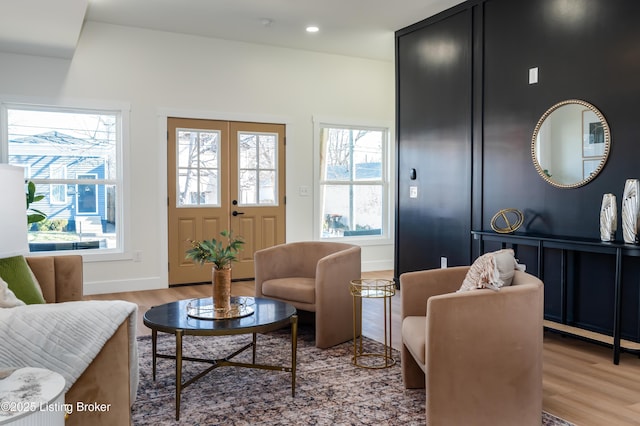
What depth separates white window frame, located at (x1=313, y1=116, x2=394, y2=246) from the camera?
686 centimetres

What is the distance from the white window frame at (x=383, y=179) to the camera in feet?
22.5

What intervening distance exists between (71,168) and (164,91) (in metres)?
1.30

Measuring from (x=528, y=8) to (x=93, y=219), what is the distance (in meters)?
4.70

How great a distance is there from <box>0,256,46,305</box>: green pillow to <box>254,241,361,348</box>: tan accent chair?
1697 mm

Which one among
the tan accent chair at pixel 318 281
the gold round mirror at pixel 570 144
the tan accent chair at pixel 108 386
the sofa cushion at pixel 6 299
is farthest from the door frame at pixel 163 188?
the tan accent chair at pixel 108 386

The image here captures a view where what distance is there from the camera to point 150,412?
2557 mm

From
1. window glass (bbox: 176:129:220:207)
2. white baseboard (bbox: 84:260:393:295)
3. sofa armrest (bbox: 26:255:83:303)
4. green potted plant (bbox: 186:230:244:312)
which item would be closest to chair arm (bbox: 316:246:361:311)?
green potted plant (bbox: 186:230:244:312)

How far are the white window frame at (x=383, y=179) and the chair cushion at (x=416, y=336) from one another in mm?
4194

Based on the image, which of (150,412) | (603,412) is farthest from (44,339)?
(603,412)

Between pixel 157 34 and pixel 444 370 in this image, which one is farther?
pixel 157 34

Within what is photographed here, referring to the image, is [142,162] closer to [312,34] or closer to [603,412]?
[312,34]

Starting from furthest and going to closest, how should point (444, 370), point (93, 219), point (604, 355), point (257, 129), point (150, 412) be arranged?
point (257, 129) → point (93, 219) → point (604, 355) → point (150, 412) → point (444, 370)

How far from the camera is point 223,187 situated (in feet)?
20.5

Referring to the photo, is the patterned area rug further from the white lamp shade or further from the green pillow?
the white lamp shade
